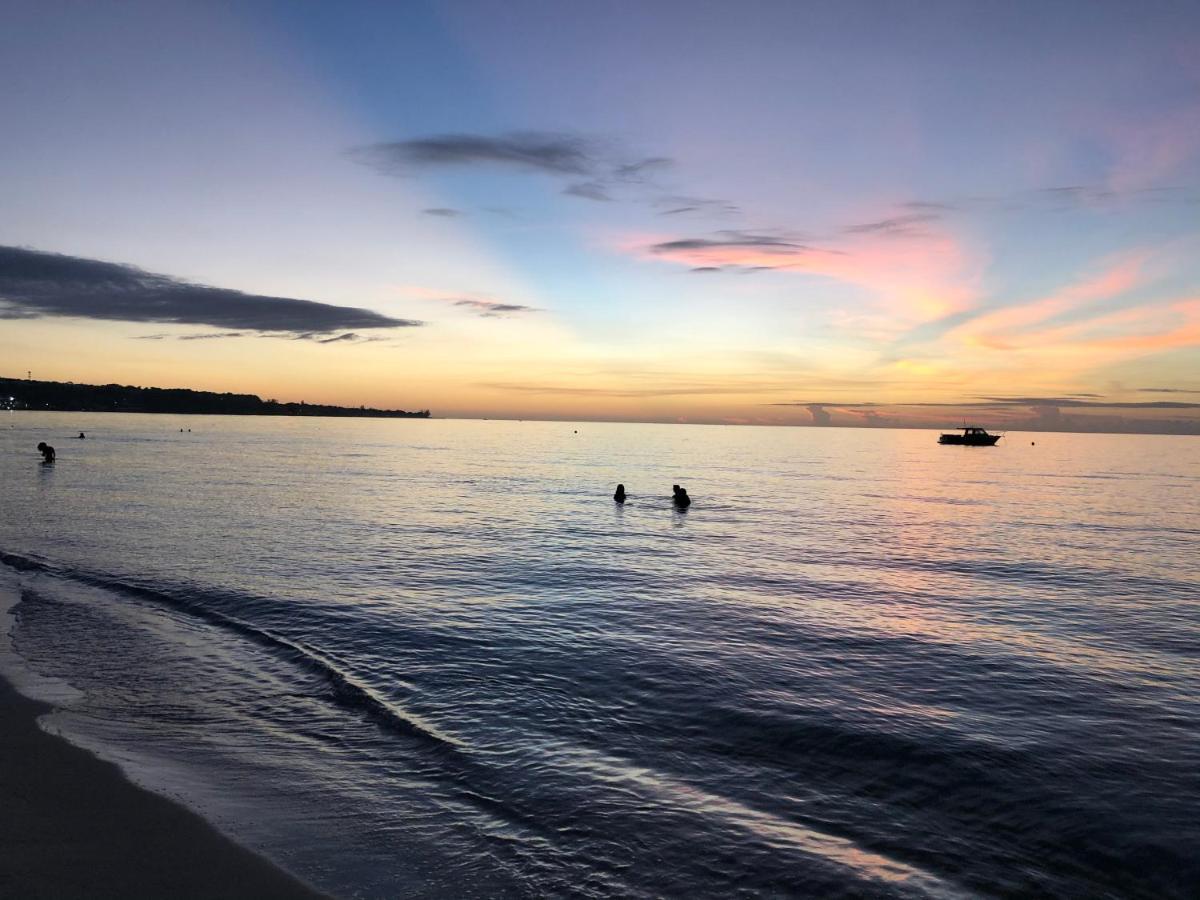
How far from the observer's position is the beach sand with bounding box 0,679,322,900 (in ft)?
25.2

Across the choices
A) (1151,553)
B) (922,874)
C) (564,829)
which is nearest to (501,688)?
(564,829)

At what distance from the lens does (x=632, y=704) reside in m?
15.2

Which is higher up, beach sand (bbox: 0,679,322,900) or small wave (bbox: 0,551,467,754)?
beach sand (bbox: 0,679,322,900)

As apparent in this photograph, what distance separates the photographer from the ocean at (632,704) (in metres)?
9.56

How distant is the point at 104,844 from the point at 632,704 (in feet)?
31.2

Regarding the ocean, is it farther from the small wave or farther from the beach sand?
the beach sand

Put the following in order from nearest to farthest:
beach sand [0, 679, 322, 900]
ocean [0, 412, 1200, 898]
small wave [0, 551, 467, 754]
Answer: beach sand [0, 679, 322, 900], ocean [0, 412, 1200, 898], small wave [0, 551, 467, 754]

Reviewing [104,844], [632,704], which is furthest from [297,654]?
[104,844]

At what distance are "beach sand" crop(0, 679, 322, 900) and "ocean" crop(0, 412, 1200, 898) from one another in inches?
18.2

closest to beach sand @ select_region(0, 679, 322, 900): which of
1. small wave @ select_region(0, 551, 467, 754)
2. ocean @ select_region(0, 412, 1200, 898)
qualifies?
ocean @ select_region(0, 412, 1200, 898)

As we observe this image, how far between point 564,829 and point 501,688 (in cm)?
612

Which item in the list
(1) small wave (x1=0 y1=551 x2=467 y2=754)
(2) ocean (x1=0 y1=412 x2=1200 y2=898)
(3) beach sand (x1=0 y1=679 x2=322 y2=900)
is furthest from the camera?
(1) small wave (x1=0 y1=551 x2=467 y2=754)

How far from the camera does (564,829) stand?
32.7 ft

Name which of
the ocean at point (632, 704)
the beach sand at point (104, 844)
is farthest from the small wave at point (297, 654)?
the beach sand at point (104, 844)
